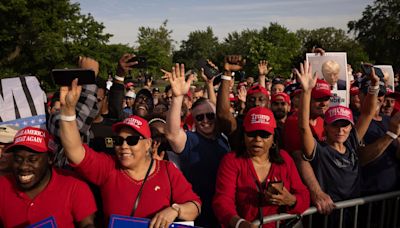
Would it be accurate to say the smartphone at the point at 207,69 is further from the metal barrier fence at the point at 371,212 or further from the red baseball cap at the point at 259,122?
the metal barrier fence at the point at 371,212

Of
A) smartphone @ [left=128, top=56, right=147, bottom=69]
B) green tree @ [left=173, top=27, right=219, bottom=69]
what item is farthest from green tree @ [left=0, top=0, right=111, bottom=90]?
green tree @ [left=173, top=27, right=219, bottom=69]

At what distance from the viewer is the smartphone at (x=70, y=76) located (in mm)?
3189

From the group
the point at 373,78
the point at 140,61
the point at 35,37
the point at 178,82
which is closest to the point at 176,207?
the point at 178,82

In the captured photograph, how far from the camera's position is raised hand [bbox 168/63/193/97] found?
373cm

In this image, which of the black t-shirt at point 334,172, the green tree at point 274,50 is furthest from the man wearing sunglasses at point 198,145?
the green tree at point 274,50

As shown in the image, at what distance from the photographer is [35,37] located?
42.3m

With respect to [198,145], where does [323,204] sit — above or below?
below

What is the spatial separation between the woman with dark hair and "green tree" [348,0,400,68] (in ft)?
183

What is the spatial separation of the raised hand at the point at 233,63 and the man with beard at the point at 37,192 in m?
2.21

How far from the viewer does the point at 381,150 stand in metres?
4.15

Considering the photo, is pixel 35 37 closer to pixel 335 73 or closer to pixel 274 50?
pixel 274 50

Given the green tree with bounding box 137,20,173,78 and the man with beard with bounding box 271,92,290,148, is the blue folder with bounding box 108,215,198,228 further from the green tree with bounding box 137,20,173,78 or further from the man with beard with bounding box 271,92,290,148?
the green tree with bounding box 137,20,173,78

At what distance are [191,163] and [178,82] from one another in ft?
2.67

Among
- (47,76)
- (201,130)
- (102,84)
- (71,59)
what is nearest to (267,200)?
(201,130)
